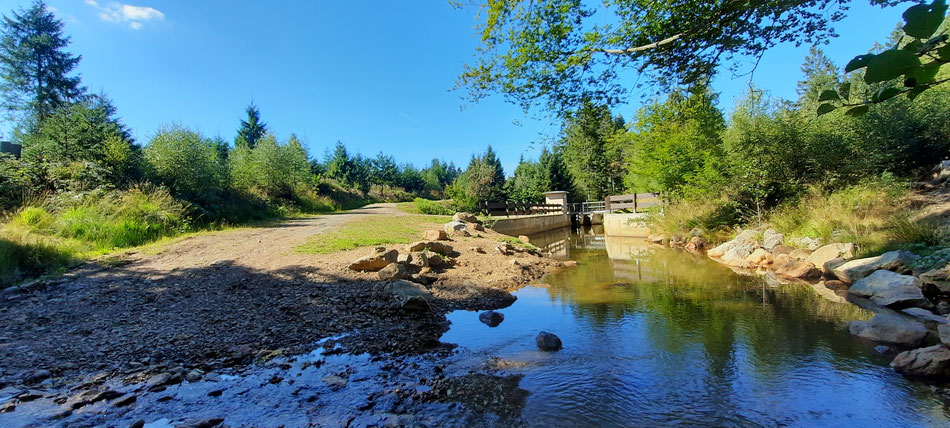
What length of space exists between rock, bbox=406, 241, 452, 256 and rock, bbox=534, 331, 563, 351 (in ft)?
14.7

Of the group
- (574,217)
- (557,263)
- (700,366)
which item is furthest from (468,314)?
(574,217)

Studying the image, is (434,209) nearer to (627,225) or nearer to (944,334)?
(627,225)

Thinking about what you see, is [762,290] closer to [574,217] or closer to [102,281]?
[102,281]

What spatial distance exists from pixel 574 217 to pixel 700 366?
27.7 meters

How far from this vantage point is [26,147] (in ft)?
39.1

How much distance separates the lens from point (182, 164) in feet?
48.0

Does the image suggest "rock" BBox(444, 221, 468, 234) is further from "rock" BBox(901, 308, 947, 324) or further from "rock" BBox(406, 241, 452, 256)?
"rock" BBox(901, 308, 947, 324)

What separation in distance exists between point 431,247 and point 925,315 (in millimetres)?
7981

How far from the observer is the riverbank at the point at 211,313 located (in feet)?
12.0

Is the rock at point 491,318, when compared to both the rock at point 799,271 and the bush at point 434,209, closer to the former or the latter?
the rock at point 799,271

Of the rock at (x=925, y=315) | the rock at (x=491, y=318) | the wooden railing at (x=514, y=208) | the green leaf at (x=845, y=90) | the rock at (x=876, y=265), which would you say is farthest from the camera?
the wooden railing at (x=514, y=208)

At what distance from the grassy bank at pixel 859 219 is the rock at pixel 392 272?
30.4 ft

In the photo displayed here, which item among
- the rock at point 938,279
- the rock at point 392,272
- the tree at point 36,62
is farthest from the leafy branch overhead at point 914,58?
the tree at point 36,62

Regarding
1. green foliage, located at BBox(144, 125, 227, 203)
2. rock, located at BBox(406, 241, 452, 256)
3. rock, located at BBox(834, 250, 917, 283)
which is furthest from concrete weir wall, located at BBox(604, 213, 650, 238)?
green foliage, located at BBox(144, 125, 227, 203)
